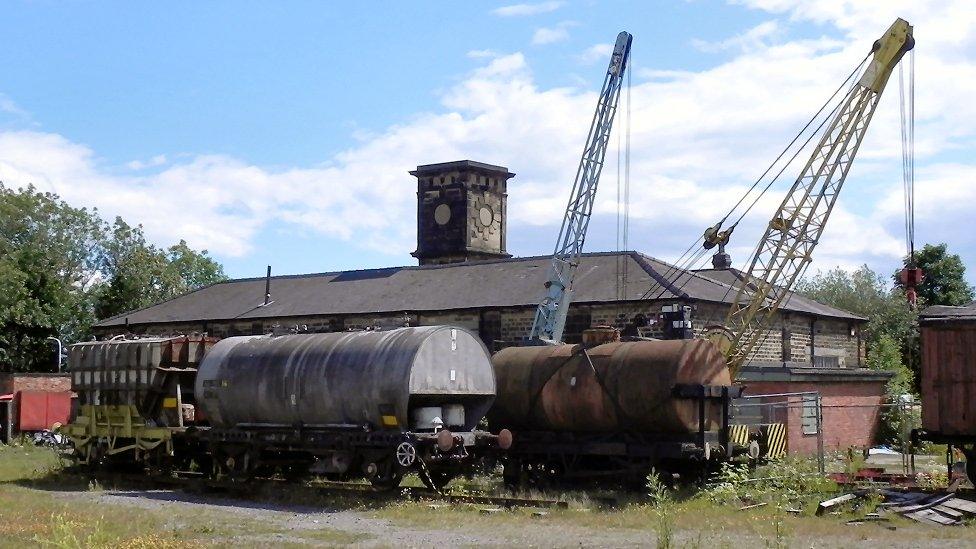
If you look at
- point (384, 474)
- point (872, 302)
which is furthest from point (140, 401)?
point (872, 302)

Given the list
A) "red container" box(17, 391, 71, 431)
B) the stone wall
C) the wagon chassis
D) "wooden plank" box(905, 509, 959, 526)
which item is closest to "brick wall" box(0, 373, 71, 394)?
"red container" box(17, 391, 71, 431)

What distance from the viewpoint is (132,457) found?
23.1 metres

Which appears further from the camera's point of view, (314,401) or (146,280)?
(146,280)

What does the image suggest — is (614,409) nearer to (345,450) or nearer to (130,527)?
(345,450)

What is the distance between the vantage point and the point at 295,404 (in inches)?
775

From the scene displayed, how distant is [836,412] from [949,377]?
36.6ft

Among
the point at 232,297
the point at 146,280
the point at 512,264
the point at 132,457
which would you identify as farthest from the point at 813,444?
the point at 146,280

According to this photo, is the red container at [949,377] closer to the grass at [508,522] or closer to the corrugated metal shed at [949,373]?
the corrugated metal shed at [949,373]

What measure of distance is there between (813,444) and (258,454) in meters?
14.9

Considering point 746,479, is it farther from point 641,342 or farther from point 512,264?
point 512,264

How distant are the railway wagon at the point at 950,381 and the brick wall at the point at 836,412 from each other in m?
6.33

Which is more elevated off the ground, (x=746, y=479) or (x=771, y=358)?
(x=771, y=358)

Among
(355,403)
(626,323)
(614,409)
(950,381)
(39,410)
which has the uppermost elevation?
(626,323)

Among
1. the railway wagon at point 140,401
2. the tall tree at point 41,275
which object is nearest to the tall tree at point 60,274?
the tall tree at point 41,275
